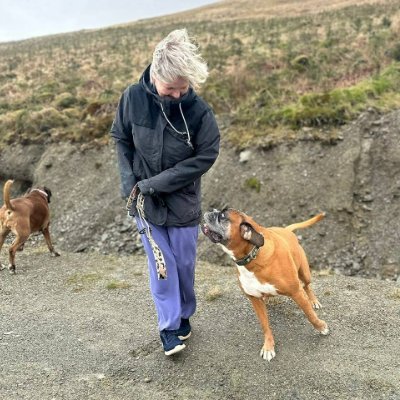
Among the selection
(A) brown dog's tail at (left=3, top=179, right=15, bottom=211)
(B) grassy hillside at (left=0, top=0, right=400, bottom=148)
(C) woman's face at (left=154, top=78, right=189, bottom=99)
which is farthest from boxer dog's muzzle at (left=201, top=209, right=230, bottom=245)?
(B) grassy hillside at (left=0, top=0, right=400, bottom=148)

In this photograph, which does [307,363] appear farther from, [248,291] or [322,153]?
[322,153]

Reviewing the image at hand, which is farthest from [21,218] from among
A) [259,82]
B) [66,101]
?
[66,101]

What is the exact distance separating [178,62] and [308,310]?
248 cm

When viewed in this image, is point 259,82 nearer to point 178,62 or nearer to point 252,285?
point 252,285

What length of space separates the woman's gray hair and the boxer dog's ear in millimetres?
1213

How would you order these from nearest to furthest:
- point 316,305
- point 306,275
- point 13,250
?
point 306,275
point 316,305
point 13,250

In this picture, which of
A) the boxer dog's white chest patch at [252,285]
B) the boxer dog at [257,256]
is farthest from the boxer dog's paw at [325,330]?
the boxer dog's white chest patch at [252,285]

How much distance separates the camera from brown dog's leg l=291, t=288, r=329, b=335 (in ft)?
13.3

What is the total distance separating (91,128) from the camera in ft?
41.9

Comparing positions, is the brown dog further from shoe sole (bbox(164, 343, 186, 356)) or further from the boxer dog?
the boxer dog

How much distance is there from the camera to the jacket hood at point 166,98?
3.60 m

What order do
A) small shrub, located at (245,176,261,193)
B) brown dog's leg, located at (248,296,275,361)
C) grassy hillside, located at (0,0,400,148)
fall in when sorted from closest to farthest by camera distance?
brown dog's leg, located at (248,296,275,361) < small shrub, located at (245,176,261,193) < grassy hillside, located at (0,0,400,148)

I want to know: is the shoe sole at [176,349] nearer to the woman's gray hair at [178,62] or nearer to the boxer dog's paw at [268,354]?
the boxer dog's paw at [268,354]

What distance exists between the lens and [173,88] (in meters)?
3.50
